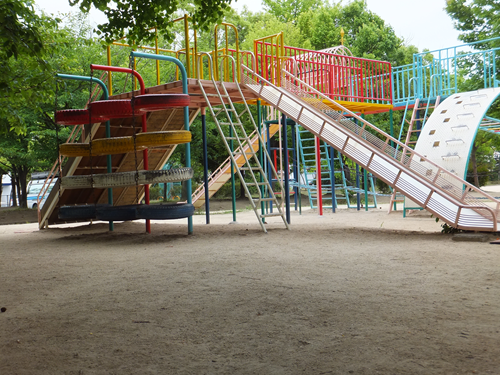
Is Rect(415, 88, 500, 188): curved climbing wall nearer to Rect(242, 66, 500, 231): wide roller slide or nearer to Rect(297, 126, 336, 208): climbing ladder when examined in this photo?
Rect(242, 66, 500, 231): wide roller slide

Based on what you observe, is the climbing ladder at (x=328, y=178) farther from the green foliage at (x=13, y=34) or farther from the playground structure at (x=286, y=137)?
the green foliage at (x=13, y=34)

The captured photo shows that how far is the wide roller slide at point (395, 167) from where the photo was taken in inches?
378

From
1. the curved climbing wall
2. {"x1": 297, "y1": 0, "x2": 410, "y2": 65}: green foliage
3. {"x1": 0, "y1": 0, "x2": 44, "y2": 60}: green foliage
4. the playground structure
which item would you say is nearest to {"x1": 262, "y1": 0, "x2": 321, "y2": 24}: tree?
{"x1": 297, "y1": 0, "x2": 410, "y2": 65}: green foliage

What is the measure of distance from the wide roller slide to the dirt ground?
73cm

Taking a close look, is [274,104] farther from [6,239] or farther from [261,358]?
[261,358]

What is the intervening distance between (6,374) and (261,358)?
1729 mm

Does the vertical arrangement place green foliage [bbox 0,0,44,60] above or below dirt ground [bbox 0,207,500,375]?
above

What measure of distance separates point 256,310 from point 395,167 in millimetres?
6740

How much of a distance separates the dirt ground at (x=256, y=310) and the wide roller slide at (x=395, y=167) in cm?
73

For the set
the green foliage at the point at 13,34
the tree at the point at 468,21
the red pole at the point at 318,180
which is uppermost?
the tree at the point at 468,21

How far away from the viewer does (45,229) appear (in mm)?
14109

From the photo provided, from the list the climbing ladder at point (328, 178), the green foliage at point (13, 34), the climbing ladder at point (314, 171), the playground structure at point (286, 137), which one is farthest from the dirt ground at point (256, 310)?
the climbing ladder at point (328, 178)

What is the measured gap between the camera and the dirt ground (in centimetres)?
361

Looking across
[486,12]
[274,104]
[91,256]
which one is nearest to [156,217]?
[91,256]
